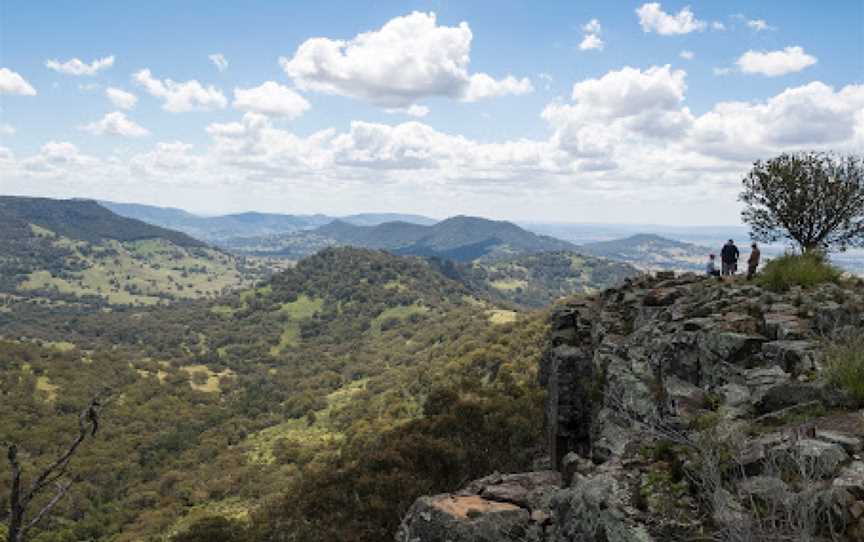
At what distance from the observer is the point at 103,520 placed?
4471 inches

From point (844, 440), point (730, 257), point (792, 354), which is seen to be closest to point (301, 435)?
point (730, 257)

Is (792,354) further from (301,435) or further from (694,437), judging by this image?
(301,435)

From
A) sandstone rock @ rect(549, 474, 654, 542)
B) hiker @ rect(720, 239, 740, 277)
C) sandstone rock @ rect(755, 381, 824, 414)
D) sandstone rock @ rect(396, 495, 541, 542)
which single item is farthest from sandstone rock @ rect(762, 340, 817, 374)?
hiker @ rect(720, 239, 740, 277)

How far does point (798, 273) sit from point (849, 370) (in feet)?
35.9

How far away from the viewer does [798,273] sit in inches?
877

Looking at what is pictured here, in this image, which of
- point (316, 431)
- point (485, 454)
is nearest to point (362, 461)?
point (485, 454)

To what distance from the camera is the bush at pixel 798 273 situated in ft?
72.2

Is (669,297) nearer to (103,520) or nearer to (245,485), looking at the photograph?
(245,485)

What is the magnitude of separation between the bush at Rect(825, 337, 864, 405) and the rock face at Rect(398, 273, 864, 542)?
0.31 meters

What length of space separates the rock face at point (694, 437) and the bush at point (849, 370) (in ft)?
1.02

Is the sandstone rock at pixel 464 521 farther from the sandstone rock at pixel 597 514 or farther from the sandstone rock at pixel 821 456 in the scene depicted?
the sandstone rock at pixel 821 456

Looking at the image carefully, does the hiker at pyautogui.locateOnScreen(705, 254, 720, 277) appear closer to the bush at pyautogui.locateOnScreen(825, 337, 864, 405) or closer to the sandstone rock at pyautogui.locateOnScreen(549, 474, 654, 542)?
the bush at pyautogui.locateOnScreen(825, 337, 864, 405)

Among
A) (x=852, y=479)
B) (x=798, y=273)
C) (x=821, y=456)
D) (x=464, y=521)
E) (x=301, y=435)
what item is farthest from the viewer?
(x=301, y=435)

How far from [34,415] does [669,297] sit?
684ft
